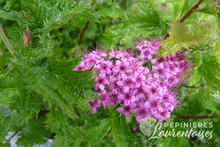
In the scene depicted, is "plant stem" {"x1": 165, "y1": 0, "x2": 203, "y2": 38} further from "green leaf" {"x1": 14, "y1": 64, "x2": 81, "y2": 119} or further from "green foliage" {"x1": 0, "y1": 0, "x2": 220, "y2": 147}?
"green leaf" {"x1": 14, "y1": 64, "x2": 81, "y2": 119}

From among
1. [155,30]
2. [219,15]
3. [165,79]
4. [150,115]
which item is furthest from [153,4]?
[150,115]

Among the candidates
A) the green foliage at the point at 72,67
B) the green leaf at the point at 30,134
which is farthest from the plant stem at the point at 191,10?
the green leaf at the point at 30,134

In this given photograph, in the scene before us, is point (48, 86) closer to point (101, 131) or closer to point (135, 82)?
point (135, 82)

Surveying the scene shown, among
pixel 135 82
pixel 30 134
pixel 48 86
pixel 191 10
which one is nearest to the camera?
pixel 48 86

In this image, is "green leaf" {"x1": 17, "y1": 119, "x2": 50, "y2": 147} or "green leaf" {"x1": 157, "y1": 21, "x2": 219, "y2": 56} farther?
"green leaf" {"x1": 17, "y1": 119, "x2": 50, "y2": 147}

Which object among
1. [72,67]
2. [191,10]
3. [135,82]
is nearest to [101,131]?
[135,82]

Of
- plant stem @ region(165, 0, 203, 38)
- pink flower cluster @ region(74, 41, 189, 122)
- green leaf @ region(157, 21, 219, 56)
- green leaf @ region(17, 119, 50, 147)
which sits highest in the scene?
plant stem @ region(165, 0, 203, 38)

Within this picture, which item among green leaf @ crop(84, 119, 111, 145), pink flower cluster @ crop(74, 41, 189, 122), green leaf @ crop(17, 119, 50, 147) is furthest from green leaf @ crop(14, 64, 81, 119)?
green leaf @ crop(17, 119, 50, 147)

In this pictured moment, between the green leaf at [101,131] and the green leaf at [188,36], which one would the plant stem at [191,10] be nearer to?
the green leaf at [188,36]

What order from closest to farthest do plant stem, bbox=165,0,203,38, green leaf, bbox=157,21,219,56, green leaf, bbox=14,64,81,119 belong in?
green leaf, bbox=14,64,81,119 < green leaf, bbox=157,21,219,56 < plant stem, bbox=165,0,203,38

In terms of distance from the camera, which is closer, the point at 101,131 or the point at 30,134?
the point at 101,131
